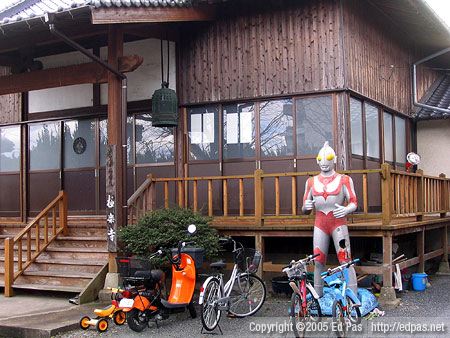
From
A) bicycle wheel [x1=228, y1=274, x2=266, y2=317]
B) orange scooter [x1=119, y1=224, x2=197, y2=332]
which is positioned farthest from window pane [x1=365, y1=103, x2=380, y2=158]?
orange scooter [x1=119, y1=224, x2=197, y2=332]

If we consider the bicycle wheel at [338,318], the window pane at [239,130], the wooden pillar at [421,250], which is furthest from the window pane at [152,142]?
the bicycle wheel at [338,318]

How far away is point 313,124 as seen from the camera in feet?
36.9

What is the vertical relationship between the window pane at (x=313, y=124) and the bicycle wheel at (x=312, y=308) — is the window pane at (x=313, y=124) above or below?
above

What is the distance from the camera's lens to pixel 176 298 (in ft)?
27.5

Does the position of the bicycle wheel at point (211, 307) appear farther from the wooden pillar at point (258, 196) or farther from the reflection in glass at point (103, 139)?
the reflection in glass at point (103, 139)

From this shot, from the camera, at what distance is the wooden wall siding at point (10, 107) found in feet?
46.8

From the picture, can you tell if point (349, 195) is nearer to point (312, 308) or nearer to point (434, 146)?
point (312, 308)

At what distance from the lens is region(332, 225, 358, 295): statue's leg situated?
840 centimetres

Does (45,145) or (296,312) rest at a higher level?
(45,145)

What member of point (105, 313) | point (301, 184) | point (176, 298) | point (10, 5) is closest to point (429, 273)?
point (301, 184)

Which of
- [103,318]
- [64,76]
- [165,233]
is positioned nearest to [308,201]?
[165,233]

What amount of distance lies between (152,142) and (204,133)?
46.1 inches

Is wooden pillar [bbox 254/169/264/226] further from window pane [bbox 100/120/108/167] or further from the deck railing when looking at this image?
window pane [bbox 100/120/108/167]

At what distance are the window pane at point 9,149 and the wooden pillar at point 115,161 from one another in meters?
4.95
